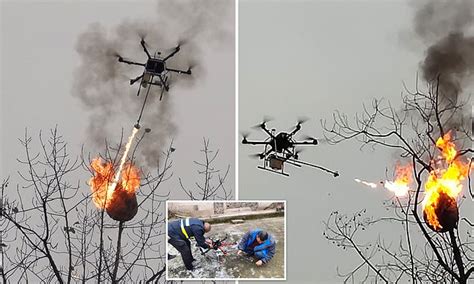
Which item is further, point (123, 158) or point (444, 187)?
point (123, 158)

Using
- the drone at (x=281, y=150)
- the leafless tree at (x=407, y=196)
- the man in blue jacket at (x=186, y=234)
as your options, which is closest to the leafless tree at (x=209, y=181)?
the man in blue jacket at (x=186, y=234)

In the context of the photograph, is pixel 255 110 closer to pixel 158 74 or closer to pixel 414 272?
pixel 158 74

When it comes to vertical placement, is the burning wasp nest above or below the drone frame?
below

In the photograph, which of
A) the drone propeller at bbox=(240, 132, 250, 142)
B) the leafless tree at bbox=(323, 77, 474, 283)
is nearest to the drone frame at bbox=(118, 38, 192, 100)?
the drone propeller at bbox=(240, 132, 250, 142)

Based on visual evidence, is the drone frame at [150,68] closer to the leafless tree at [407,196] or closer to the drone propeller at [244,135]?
the drone propeller at [244,135]

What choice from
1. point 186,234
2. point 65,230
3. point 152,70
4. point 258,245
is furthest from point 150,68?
point 258,245

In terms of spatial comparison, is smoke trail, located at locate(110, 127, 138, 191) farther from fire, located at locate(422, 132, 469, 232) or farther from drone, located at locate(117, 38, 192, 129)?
fire, located at locate(422, 132, 469, 232)

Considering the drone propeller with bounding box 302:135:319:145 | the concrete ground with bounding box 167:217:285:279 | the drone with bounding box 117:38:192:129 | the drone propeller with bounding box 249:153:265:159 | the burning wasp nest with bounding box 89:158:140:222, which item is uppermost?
the drone with bounding box 117:38:192:129

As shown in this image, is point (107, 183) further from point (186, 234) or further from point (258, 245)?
point (258, 245)
